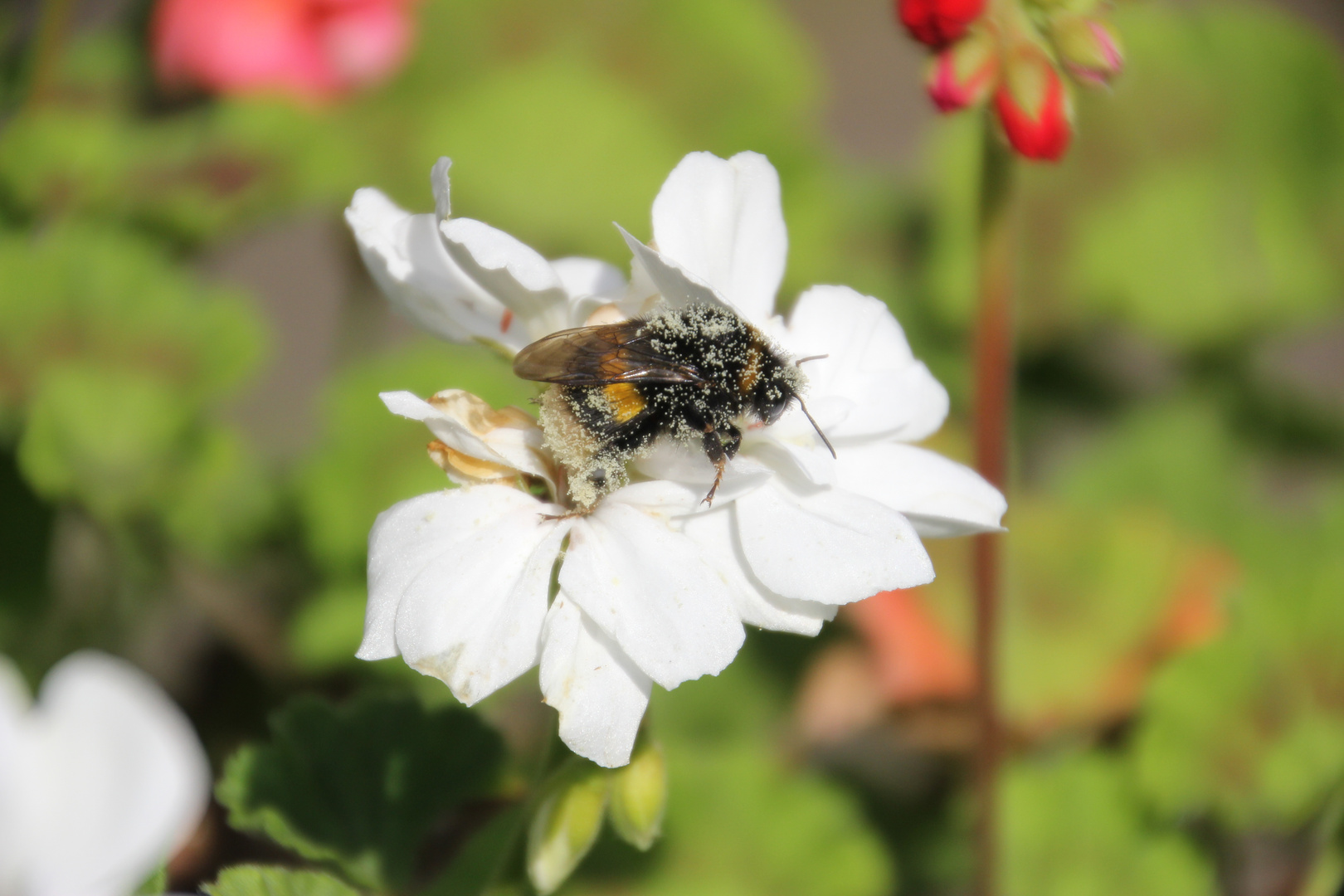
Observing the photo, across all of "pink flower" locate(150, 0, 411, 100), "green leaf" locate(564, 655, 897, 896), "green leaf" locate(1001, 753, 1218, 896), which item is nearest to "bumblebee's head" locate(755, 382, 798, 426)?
"green leaf" locate(564, 655, 897, 896)

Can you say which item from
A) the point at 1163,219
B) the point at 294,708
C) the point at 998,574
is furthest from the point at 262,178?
the point at 1163,219

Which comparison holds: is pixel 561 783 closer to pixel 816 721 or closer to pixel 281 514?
pixel 816 721

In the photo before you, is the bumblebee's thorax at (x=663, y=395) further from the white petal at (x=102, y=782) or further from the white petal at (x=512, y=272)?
the white petal at (x=102, y=782)

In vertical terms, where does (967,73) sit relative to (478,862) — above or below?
above

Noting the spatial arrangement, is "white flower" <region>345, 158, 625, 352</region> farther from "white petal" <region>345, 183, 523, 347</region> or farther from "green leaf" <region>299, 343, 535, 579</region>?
"green leaf" <region>299, 343, 535, 579</region>

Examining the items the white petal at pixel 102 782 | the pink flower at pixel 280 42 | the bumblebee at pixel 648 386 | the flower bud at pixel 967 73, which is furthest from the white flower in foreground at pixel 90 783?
the pink flower at pixel 280 42

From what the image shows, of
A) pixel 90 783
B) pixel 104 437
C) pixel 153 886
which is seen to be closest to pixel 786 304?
pixel 104 437

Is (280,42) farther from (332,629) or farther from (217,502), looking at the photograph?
(332,629)
